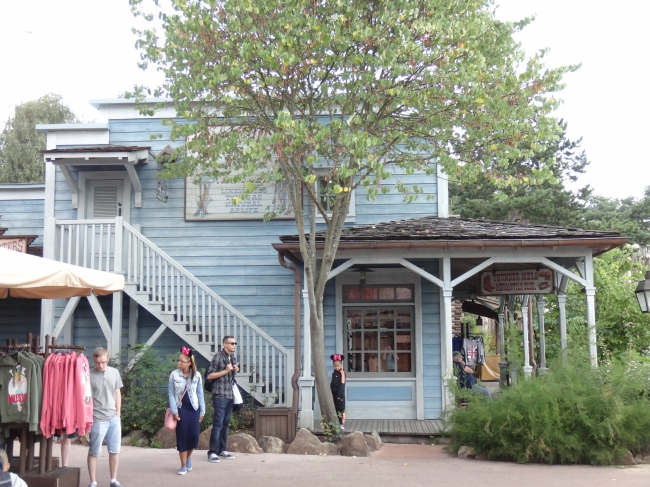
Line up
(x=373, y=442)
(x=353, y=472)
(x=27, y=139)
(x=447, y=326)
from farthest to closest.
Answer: (x=27, y=139)
(x=447, y=326)
(x=373, y=442)
(x=353, y=472)

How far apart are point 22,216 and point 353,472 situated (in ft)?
30.9

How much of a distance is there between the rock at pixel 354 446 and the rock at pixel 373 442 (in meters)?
0.39

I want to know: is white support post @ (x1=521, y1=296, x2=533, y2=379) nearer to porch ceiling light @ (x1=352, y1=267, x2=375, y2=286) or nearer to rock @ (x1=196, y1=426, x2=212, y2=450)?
porch ceiling light @ (x1=352, y1=267, x2=375, y2=286)

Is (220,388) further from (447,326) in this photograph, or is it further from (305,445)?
(447,326)

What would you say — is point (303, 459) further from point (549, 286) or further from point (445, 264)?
point (549, 286)

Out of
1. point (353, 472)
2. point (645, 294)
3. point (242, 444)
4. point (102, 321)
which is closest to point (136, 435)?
point (242, 444)

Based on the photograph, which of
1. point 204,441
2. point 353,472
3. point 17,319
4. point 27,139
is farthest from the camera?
point 27,139

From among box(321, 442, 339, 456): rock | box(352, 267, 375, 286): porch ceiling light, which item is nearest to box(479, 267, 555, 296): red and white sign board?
box(352, 267, 375, 286): porch ceiling light

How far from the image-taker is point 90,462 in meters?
7.47

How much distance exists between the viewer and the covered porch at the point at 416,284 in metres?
11.7

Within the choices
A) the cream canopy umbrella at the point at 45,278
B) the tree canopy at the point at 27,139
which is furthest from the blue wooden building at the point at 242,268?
the tree canopy at the point at 27,139

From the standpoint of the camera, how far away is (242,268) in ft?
45.6

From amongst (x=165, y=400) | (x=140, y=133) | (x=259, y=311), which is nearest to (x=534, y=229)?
(x=259, y=311)

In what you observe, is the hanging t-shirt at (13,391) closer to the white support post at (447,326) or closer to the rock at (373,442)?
the rock at (373,442)
